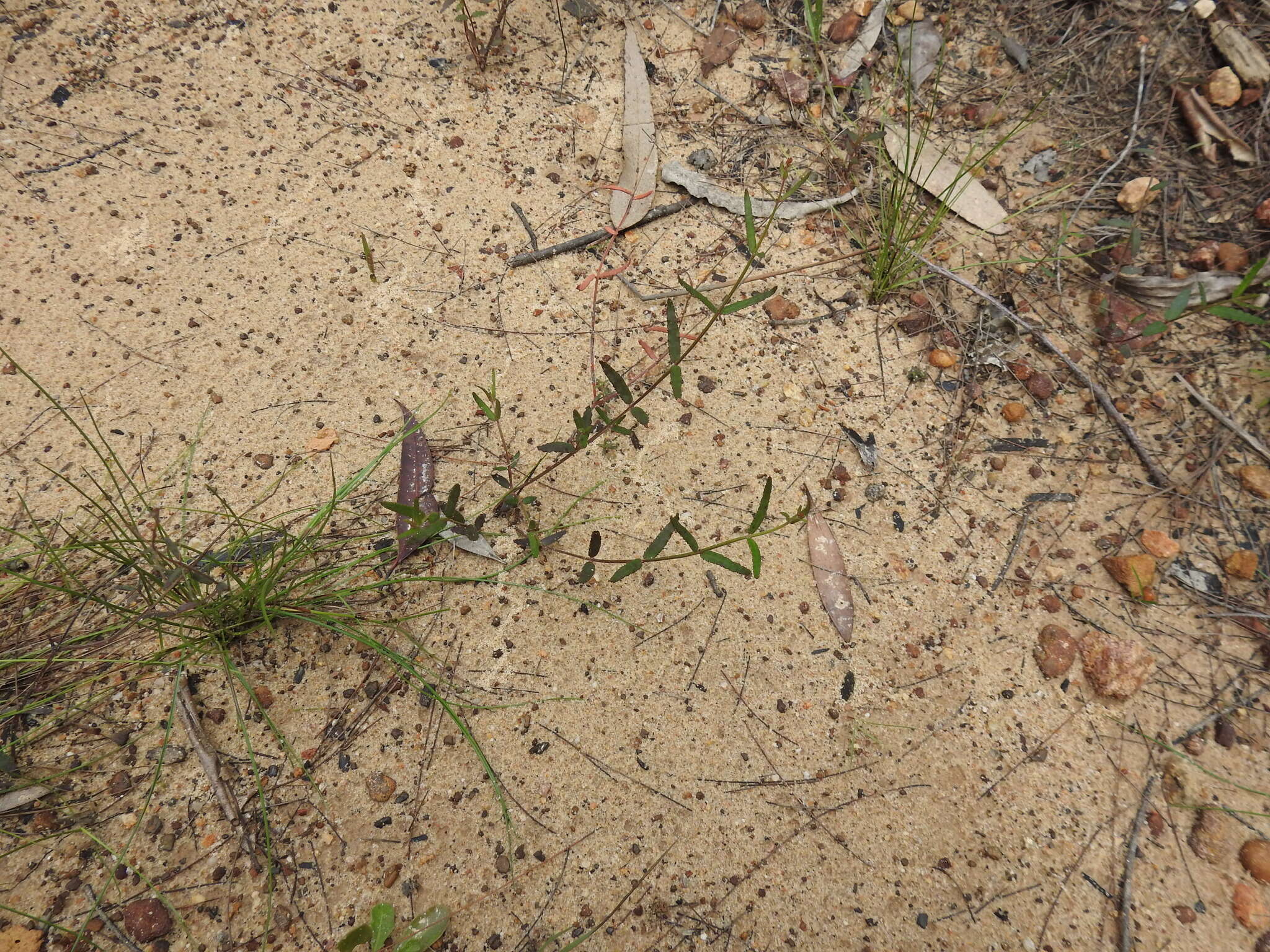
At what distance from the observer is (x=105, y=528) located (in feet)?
5.46

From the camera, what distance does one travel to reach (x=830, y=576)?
5.74 feet

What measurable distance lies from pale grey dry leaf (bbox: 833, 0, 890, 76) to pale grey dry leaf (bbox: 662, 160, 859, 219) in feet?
1.73

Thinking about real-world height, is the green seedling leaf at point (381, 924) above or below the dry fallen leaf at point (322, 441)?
below

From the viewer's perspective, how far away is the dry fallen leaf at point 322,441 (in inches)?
71.2

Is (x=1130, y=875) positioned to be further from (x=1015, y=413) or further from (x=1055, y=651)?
(x=1015, y=413)

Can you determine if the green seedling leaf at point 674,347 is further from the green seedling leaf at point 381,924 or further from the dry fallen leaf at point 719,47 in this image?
the dry fallen leaf at point 719,47

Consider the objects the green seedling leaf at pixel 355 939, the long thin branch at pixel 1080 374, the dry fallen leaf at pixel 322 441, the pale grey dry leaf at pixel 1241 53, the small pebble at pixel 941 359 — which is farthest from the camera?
the pale grey dry leaf at pixel 1241 53

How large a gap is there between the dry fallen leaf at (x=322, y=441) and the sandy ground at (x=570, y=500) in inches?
1.0

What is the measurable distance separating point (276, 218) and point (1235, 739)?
2814mm

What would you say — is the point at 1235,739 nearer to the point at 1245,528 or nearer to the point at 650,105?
the point at 1245,528

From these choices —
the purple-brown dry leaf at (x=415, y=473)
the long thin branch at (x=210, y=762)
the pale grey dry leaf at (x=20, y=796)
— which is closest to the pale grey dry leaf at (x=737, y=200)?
the purple-brown dry leaf at (x=415, y=473)

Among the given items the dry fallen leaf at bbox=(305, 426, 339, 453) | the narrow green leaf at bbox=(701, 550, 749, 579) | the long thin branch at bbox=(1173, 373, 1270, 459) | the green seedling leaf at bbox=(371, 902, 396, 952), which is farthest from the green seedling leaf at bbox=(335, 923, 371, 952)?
the long thin branch at bbox=(1173, 373, 1270, 459)

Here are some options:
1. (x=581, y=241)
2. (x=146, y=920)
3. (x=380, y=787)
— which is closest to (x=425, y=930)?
(x=380, y=787)

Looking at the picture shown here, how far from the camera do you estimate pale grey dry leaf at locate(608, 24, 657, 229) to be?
220 cm
